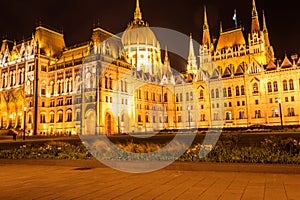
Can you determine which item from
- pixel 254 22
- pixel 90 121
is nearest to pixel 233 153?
pixel 90 121

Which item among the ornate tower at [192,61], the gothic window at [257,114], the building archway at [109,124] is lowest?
the building archway at [109,124]

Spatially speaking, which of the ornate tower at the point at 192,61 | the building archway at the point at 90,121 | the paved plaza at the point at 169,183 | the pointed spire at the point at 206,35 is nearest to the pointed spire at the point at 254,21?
the pointed spire at the point at 206,35

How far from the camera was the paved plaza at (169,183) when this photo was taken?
7.88 metres

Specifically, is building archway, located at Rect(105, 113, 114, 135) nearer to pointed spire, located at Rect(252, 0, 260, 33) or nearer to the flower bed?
the flower bed

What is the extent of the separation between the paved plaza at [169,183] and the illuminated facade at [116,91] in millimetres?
48158

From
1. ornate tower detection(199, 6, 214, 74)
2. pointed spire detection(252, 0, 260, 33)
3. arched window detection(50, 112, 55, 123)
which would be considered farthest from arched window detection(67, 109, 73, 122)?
pointed spire detection(252, 0, 260, 33)

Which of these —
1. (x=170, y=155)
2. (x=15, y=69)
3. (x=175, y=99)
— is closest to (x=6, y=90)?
(x=15, y=69)

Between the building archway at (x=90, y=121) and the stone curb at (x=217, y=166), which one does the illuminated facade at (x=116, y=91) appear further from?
the stone curb at (x=217, y=166)

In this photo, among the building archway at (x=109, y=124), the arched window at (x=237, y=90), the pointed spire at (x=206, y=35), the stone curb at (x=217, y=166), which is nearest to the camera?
the stone curb at (x=217, y=166)

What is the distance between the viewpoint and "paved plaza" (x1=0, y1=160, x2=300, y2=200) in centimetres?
788

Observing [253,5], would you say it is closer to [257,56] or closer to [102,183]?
[257,56]

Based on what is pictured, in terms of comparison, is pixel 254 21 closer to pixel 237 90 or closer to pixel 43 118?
pixel 237 90

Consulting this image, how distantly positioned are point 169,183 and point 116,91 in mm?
56961

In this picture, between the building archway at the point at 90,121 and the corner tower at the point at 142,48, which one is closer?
the building archway at the point at 90,121
